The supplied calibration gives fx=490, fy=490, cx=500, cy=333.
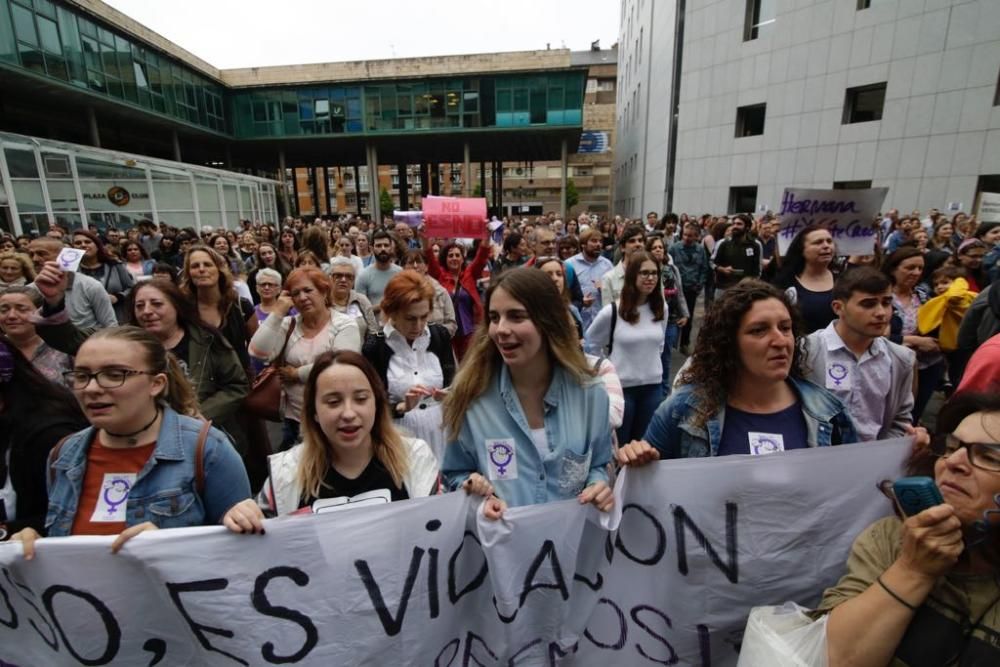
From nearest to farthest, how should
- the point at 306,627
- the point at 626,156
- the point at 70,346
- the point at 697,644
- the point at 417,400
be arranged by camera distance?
the point at 306,627
the point at 697,644
the point at 417,400
the point at 70,346
the point at 626,156

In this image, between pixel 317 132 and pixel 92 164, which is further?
pixel 317 132

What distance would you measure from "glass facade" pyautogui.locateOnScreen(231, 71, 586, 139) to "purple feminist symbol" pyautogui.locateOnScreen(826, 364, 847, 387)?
31.9 metres

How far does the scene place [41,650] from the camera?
5.79 ft

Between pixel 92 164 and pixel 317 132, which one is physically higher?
pixel 317 132

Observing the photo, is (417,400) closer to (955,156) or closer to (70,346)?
(70,346)

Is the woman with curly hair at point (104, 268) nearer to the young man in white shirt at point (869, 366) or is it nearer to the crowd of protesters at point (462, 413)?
the crowd of protesters at point (462, 413)

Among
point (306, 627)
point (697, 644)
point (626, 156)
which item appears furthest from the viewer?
point (626, 156)

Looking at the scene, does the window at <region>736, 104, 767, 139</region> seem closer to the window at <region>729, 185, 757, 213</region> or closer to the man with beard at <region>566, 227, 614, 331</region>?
the window at <region>729, 185, 757, 213</region>

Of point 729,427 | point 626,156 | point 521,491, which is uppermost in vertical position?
point 626,156

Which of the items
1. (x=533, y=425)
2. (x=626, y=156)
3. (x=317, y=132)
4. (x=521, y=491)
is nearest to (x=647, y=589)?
(x=521, y=491)

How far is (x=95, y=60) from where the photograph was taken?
67.7 feet

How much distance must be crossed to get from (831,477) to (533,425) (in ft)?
3.69

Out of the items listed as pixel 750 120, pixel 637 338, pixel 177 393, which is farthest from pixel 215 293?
pixel 750 120

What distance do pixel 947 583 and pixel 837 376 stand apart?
4.49 feet
